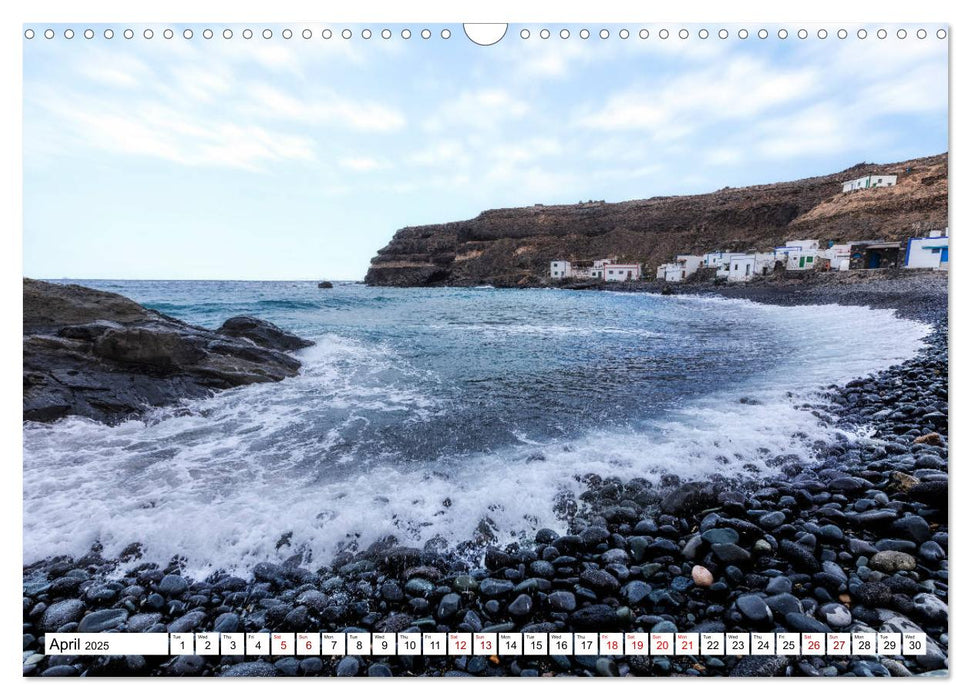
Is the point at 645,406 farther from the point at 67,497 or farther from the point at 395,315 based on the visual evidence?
the point at 395,315

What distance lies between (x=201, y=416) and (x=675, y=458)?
15.4ft

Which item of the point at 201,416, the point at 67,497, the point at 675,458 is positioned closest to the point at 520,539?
the point at 675,458

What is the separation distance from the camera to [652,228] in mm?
14508

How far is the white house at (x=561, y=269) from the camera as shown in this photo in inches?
479

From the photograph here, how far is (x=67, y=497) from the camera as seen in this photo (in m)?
2.44

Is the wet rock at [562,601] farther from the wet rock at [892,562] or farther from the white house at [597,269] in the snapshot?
the white house at [597,269]

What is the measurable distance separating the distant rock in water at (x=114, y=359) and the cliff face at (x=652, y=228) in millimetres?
5826

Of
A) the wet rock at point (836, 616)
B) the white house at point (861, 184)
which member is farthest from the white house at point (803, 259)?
the wet rock at point (836, 616)

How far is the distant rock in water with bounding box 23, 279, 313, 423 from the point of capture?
3.51m

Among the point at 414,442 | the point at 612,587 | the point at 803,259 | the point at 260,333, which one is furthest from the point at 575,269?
the point at 803,259

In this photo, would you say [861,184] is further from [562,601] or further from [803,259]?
[562,601]

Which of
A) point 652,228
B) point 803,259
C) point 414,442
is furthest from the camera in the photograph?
point 803,259

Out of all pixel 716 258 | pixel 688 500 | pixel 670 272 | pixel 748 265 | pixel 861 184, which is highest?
pixel 861 184

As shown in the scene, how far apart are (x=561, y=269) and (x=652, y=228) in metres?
4.92
